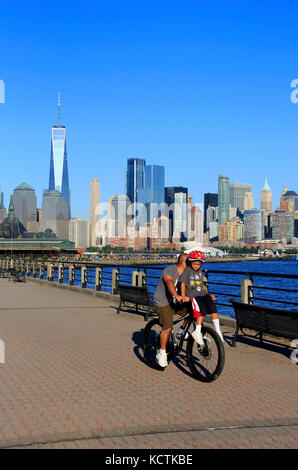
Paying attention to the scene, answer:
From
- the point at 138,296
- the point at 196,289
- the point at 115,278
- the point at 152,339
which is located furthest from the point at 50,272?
the point at 196,289

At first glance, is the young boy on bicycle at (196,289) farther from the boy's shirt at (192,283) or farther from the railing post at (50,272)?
the railing post at (50,272)

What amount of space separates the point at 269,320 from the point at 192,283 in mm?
2009

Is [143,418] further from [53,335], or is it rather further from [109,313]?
[109,313]

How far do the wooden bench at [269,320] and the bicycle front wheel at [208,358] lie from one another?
5.76 feet

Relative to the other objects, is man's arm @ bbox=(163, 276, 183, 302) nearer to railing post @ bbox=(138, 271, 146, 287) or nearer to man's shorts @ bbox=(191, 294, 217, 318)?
man's shorts @ bbox=(191, 294, 217, 318)

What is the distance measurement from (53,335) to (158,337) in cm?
374

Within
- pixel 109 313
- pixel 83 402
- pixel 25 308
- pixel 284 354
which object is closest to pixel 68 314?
pixel 109 313

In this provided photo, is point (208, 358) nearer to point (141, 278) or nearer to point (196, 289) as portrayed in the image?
point (196, 289)

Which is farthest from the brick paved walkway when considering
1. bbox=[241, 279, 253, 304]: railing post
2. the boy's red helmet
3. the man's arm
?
the boy's red helmet

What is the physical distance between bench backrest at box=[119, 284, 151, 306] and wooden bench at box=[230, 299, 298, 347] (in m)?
4.19

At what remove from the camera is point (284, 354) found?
30.8 ft

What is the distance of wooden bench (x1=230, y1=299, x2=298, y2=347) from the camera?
8648 millimetres

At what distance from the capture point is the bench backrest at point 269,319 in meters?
8.65
